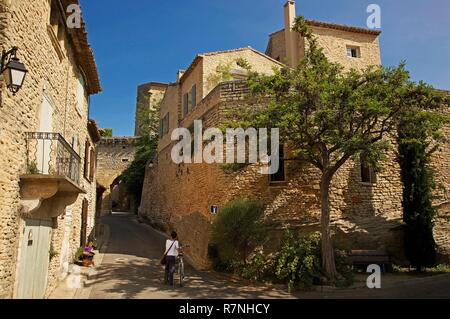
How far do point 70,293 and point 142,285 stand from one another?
1.95 m

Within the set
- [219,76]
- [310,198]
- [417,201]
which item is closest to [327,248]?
[310,198]

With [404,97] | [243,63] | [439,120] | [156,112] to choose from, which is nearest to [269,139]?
[404,97]

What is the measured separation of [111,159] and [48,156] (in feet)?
91.4

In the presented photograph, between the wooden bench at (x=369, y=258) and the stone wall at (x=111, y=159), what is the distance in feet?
88.6

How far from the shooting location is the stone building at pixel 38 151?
257 inches

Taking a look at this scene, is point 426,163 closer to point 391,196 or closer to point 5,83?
point 391,196

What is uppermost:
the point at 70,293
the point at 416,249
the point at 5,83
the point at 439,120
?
the point at 439,120

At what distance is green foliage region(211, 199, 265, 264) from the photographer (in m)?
12.5

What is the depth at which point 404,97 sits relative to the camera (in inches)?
442

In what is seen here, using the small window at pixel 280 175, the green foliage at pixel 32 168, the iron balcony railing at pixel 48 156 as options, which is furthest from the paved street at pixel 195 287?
the small window at pixel 280 175

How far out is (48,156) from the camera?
8.83 m

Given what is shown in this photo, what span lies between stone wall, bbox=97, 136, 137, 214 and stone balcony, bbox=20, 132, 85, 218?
26.5 metres

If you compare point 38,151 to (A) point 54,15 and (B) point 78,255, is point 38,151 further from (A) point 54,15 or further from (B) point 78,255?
(B) point 78,255

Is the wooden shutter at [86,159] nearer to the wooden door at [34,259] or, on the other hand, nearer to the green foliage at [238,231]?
the green foliage at [238,231]
